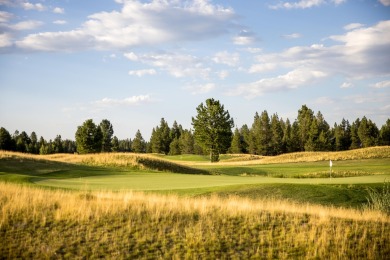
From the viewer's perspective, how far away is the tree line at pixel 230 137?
63.2 m

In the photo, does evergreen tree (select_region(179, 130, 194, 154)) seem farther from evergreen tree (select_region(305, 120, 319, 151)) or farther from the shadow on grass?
the shadow on grass

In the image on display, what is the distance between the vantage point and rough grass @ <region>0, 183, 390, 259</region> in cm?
895

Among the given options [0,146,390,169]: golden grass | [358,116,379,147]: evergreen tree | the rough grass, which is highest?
[358,116,379,147]: evergreen tree

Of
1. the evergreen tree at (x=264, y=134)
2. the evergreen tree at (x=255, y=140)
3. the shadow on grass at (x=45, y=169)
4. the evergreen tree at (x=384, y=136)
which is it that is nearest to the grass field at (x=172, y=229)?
the shadow on grass at (x=45, y=169)

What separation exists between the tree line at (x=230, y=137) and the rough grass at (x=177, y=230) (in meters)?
50.8

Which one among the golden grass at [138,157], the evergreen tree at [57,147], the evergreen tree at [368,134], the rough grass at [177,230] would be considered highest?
the evergreen tree at [368,134]

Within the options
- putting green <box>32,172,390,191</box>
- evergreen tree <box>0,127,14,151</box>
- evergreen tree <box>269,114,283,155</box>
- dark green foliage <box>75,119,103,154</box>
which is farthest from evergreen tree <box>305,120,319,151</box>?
evergreen tree <box>0,127,14,151</box>

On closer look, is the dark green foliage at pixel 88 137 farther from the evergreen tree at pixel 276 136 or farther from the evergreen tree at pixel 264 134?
the evergreen tree at pixel 276 136

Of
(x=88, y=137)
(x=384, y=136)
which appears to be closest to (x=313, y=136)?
(x=384, y=136)

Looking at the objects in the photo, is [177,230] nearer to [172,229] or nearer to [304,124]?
[172,229]

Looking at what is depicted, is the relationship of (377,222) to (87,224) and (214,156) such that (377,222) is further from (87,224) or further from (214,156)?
(214,156)

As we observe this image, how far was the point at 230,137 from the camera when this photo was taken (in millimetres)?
64250

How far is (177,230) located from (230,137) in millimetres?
54761

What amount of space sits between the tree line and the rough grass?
167 feet
